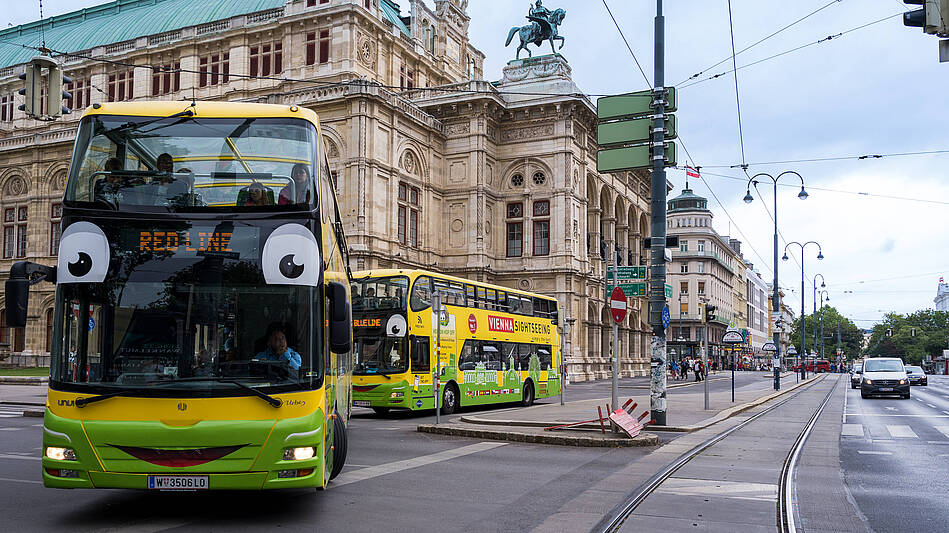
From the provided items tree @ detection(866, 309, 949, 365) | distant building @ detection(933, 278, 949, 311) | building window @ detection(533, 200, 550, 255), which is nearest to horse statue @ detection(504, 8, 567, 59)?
building window @ detection(533, 200, 550, 255)

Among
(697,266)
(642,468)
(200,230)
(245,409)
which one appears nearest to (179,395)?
(245,409)

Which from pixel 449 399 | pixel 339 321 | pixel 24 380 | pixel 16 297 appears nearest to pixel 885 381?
pixel 449 399

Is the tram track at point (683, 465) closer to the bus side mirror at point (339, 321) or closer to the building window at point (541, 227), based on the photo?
the bus side mirror at point (339, 321)

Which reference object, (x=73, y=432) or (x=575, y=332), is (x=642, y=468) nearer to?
(x=73, y=432)

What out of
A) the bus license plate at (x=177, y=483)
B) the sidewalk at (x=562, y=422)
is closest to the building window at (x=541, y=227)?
the sidewalk at (x=562, y=422)

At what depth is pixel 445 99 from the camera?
51469mm

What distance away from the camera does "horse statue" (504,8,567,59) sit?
2137 inches

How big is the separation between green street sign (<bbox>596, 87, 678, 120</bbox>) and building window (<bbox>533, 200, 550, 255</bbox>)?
32.1 metres

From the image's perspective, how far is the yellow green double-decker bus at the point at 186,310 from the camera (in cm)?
758

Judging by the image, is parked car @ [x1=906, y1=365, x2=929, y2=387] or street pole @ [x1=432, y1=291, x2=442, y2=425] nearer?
street pole @ [x1=432, y1=291, x2=442, y2=425]

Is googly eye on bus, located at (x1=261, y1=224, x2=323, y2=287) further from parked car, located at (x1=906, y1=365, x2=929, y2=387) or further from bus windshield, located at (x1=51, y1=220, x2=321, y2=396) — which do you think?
parked car, located at (x1=906, y1=365, x2=929, y2=387)

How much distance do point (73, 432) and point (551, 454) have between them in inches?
337

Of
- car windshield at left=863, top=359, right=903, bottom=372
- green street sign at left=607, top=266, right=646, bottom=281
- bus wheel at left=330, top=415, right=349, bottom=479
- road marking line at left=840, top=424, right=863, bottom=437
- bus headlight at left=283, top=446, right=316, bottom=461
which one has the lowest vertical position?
road marking line at left=840, top=424, right=863, bottom=437

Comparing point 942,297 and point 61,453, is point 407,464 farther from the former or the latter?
point 942,297
